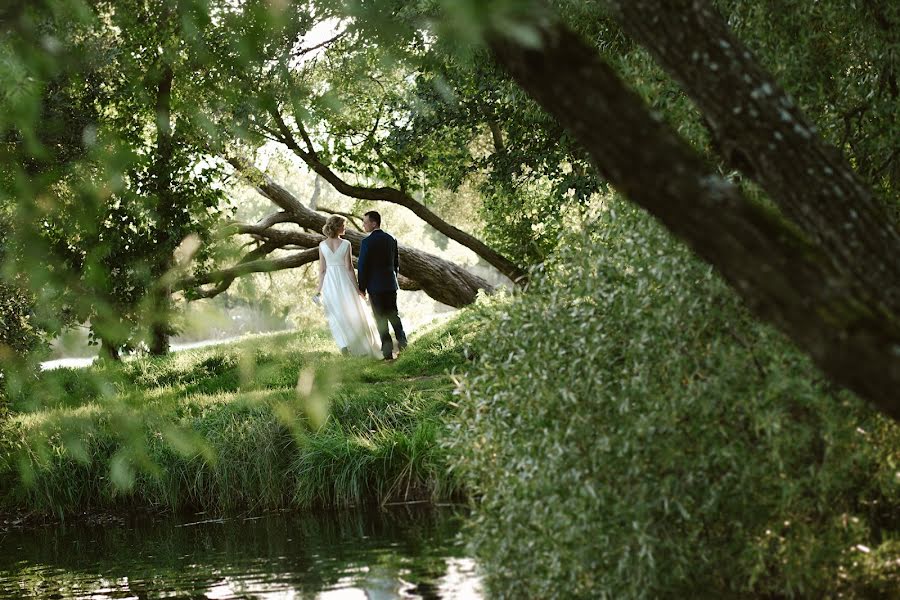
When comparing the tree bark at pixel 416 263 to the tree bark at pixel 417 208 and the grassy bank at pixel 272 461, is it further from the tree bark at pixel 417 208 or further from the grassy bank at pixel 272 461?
the grassy bank at pixel 272 461

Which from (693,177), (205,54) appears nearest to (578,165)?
(693,177)

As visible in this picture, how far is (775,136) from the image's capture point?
12.9 feet

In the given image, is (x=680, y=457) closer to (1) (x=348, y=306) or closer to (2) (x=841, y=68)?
(2) (x=841, y=68)

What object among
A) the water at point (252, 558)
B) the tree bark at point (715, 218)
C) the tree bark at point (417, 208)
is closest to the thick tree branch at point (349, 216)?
the tree bark at point (417, 208)

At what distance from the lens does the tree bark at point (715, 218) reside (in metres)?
3.59

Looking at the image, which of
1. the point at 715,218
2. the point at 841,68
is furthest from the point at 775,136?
the point at 841,68

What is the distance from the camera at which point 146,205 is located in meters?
2.34

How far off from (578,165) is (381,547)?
7.05m

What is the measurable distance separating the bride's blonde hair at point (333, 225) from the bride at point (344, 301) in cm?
15

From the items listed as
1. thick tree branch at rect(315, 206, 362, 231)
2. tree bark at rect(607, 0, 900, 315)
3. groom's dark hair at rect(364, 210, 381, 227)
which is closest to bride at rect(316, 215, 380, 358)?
groom's dark hair at rect(364, 210, 381, 227)

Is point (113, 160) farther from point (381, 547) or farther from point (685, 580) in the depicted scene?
point (381, 547)

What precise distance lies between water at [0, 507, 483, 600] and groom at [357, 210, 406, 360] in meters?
4.61

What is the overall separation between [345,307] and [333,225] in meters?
1.35

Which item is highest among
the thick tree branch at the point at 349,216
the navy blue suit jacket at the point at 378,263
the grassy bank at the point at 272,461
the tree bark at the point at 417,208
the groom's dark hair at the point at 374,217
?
the thick tree branch at the point at 349,216
